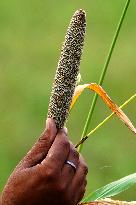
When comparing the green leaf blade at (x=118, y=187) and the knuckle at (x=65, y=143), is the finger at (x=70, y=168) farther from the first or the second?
the green leaf blade at (x=118, y=187)

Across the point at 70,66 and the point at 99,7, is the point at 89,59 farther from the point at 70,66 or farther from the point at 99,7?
the point at 70,66

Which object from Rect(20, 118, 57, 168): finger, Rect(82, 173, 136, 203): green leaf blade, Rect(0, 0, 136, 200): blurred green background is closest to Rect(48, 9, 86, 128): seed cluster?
Rect(20, 118, 57, 168): finger

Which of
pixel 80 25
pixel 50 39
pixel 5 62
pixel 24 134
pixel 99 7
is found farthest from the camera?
pixel 99 7

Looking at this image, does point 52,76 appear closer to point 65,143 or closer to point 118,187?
point 118,187

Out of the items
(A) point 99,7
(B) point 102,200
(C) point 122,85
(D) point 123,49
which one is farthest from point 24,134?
(B) point 102,200

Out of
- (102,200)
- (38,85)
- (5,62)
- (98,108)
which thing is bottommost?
(102,200)

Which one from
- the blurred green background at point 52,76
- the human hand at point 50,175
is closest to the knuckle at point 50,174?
the human hand at point 50,175

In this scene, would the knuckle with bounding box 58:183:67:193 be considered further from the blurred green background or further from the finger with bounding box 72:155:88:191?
the blurred green background

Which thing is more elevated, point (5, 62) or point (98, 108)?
point (5, 62)
